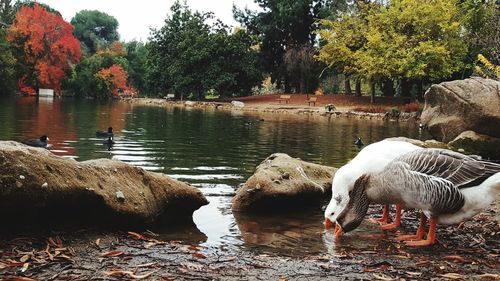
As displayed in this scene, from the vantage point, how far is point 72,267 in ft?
13.0

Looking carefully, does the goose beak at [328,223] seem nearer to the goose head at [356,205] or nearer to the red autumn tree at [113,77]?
the goose head at [356,205]

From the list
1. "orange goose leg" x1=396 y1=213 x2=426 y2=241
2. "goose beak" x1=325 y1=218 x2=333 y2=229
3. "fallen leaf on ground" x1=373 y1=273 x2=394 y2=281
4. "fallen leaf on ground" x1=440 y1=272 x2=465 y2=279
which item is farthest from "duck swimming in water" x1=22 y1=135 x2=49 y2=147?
"fallen leaf on ground" x1=440 y1=272 x2=465 y2=279

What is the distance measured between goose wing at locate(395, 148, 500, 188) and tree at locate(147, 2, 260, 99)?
155 ft

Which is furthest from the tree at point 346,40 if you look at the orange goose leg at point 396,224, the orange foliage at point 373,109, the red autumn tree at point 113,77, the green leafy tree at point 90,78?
the orange goose leg at point 396,224

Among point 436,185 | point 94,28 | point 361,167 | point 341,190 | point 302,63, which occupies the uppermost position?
point 94,28

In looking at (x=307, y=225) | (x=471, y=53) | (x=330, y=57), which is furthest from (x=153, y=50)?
(x=307, y=225)

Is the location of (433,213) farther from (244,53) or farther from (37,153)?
(244,53)

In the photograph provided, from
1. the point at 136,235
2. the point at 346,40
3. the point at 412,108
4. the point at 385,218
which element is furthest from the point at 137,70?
the point at 136,235

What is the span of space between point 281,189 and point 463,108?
7.78m

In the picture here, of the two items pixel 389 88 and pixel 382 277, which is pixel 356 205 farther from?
pixel 389 88

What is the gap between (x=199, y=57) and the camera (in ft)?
172

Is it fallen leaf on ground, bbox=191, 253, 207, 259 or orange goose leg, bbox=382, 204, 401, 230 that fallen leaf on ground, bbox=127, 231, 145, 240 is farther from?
orange goose leg, bbox=382, 204, 401, 230

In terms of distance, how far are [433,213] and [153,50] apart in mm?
56023

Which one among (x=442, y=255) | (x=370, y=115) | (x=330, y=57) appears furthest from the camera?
(x=330, y=57)
